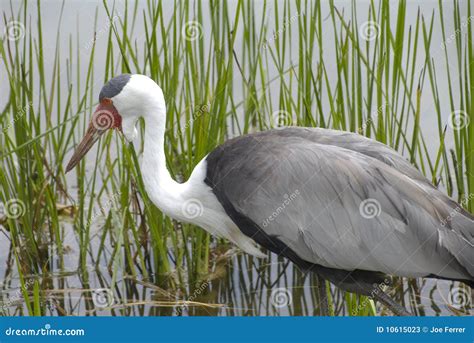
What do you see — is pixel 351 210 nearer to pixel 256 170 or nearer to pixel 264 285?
pixel 256 170

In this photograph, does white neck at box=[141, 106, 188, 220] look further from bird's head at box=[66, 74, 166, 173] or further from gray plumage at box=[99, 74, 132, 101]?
gray plumage at box=[99, 74, 132, 101]

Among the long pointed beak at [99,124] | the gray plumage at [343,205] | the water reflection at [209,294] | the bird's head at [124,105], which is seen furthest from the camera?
the water reflection at [209,294]

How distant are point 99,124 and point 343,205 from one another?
108cm

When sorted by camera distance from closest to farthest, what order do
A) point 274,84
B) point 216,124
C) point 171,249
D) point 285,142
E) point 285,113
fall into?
1. point 285,142
2. point 216,124
3. point 285,113
4. point 171,249
5. point 274,84

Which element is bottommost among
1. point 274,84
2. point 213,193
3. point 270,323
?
point 270,323

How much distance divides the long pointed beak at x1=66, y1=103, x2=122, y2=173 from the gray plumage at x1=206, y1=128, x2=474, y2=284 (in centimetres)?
46

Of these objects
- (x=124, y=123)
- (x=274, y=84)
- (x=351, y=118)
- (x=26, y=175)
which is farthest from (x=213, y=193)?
(x=274, y=84)

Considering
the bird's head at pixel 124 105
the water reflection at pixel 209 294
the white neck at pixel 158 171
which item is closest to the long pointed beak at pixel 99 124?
the bird's head at pixel 124 105

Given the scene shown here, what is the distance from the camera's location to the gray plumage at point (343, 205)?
303 cm

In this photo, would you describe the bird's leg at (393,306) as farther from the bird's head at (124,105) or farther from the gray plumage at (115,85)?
the gray plumage at (115,85)

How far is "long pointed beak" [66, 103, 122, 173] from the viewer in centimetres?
329

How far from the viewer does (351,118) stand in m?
3.50

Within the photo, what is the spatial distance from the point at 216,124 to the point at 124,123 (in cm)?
42

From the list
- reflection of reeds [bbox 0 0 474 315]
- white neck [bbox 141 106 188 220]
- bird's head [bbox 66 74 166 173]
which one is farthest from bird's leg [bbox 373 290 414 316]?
bird's head [bbox 66 74 166 173]
